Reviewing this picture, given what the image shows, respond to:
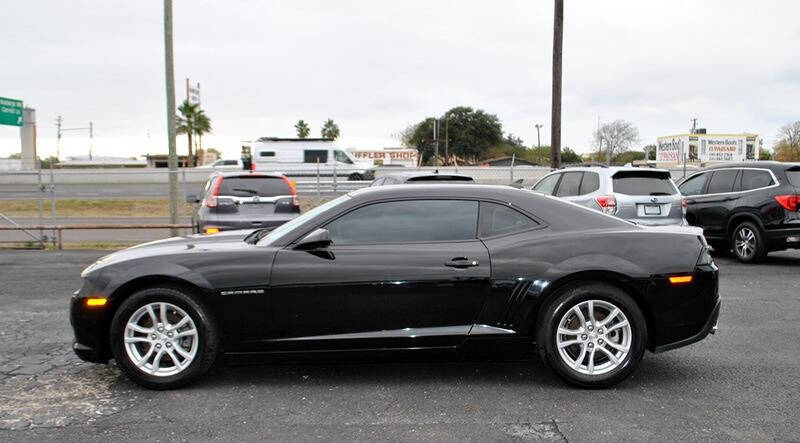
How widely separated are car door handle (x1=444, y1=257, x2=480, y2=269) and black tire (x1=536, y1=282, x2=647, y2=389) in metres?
0.60

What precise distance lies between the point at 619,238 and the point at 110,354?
3696 mm

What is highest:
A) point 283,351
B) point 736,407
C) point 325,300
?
point 325,300

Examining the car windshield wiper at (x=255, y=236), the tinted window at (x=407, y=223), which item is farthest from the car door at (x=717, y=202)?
the car windshield wiper at (x=255, y=236)

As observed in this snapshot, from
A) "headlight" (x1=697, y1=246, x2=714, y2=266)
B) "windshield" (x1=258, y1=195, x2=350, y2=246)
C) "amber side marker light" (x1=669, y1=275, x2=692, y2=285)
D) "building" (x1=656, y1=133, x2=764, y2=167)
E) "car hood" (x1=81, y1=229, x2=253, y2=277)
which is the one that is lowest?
"amber side marker light" (x1=669, y1=275, x2=692, y2=285)

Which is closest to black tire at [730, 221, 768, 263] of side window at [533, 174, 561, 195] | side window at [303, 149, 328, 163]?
Answer: side window at [533, 174, 561, 195]

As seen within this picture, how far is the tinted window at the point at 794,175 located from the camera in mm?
9992

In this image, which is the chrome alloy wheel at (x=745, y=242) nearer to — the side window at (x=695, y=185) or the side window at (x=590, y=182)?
the side window at (x=695, y=185)

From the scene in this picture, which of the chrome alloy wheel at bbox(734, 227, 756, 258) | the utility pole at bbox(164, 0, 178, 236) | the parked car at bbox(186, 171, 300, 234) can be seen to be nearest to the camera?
the parked car at bbox(186, 171, 300, 234)

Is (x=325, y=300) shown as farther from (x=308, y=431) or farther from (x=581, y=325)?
(x=581, y=325)

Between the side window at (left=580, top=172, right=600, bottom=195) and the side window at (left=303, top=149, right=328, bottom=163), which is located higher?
the side window at (left=303, top=149, right=328, bottom=163)

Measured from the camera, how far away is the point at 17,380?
4.69 meters

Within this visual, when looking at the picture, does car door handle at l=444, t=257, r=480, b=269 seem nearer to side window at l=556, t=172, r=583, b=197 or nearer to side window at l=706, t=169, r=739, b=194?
side window at l=556, t=172, r=583, b=197

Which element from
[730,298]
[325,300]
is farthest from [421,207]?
[730,298]

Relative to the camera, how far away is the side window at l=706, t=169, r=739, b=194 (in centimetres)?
1103
